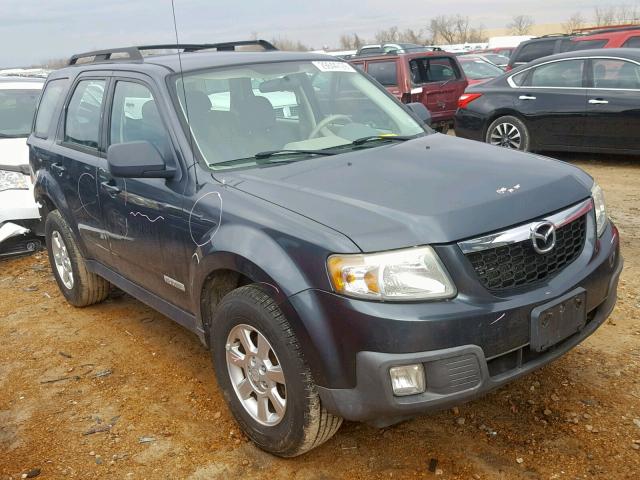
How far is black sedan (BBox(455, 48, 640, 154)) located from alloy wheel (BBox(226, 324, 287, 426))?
6933 millimetres

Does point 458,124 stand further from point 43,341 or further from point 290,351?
point 290,351

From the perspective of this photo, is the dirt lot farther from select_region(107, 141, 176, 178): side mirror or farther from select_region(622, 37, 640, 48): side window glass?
select_region(622, 37, 640, 48): side window glass

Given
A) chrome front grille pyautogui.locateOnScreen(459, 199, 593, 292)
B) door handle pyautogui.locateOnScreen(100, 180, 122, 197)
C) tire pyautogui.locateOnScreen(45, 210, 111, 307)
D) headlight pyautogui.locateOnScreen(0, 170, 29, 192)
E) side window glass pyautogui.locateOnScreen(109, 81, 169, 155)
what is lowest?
tire pyautogui.locateOnScreen(45, 210, 111, 307)

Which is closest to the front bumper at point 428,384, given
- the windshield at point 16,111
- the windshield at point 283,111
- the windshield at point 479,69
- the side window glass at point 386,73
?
the windshield at point 283,111

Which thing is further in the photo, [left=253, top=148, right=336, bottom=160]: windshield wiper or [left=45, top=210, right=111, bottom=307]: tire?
[left=45, top=210, right=111, bottom=307]: tire

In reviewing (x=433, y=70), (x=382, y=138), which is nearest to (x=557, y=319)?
(x=382, y=138)

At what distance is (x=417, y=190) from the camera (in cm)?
278

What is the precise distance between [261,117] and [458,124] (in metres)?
6.96

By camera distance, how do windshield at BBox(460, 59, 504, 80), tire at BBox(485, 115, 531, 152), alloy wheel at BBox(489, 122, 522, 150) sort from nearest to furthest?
1. tire at BBox(485, 115, 531, 152)
2. alloy wheel at BBox(489, 122, 522, 150)
3. windshield at BBox(460, 59, 504, 80)

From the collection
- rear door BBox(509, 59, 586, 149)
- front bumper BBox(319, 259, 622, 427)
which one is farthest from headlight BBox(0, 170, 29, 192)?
rear door BBox(509, 59, 586, 149)

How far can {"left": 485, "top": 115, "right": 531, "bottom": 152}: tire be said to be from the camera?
30.2ft

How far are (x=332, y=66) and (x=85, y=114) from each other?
→ 171 cm

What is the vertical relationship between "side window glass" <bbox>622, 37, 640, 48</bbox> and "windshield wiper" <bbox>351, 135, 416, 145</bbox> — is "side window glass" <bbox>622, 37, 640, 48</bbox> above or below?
above

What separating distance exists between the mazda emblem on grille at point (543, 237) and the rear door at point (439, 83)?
30.8 ft
